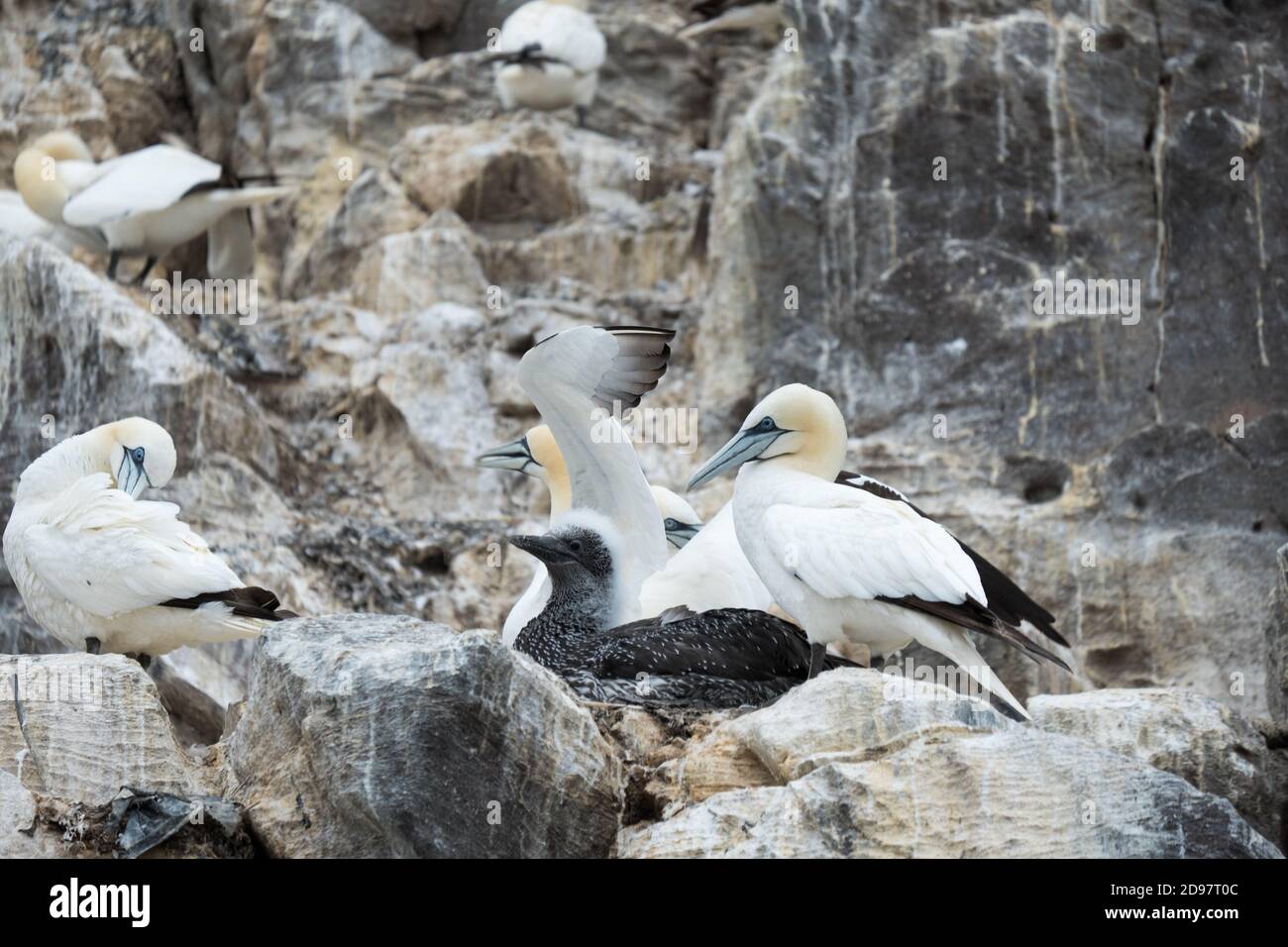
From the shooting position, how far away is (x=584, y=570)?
8.90 metres

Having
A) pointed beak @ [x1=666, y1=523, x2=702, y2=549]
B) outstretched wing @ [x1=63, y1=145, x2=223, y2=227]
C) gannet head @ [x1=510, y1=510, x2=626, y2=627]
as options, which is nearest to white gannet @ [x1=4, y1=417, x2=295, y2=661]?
gannet head @ [x1=510, y1=510, x2=626, y2=627]

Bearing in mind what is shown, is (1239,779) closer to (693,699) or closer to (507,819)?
(693,699)

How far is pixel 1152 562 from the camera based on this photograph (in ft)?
36.1

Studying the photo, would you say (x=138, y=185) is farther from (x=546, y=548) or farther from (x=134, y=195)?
(x=546, y=548)

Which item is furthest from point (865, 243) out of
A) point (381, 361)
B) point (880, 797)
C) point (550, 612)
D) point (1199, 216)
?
point (880, 797)

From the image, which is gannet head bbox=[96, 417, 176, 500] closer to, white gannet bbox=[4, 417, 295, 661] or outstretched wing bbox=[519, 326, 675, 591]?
white gannet bbox=[4, 417, 295, 661]

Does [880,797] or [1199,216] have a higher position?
[1199,216]

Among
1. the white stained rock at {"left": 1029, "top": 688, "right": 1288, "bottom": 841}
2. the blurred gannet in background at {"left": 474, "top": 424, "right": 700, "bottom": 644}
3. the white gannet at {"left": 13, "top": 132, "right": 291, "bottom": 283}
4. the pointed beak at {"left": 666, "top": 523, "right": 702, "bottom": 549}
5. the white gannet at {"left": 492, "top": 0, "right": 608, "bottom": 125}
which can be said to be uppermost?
the white gannet at {"left": 492, "top": 0, "right": 608, "bottom": 125}

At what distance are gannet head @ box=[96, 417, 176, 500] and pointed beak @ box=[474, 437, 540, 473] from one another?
180cm

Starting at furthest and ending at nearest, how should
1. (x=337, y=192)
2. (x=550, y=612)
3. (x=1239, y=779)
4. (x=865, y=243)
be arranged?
(x=337, y=192) → (x=865, y=243) → (x=550, y=612) → (x=1239, y=779)

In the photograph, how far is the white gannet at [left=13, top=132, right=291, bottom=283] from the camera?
12.1 metres

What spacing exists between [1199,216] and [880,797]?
6297 mm

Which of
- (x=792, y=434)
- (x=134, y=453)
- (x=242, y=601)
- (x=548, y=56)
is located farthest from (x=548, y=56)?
(x=242, y=601)

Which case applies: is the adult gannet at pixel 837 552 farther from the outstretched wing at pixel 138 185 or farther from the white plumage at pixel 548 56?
the white plumage at pixel 548 56
